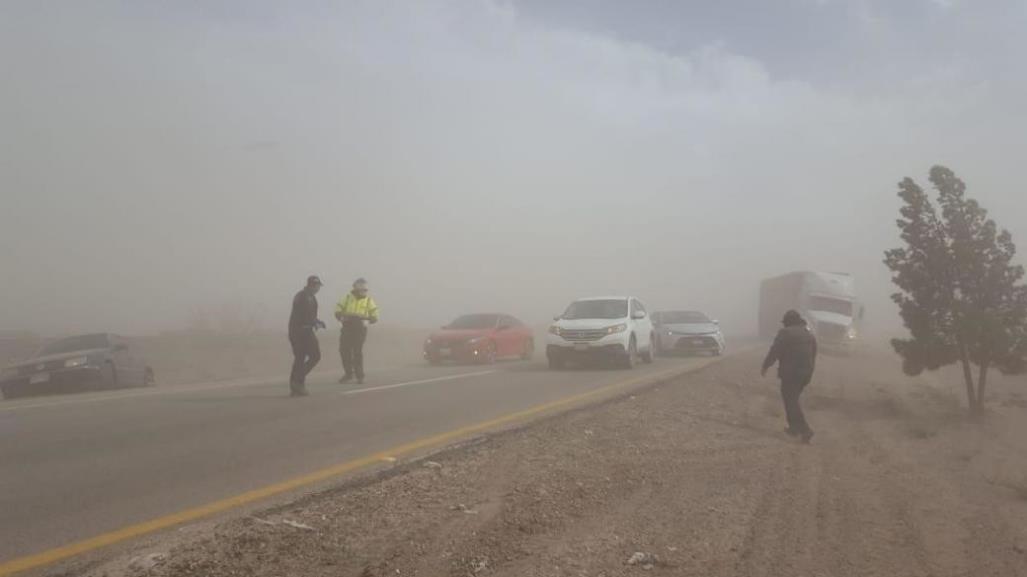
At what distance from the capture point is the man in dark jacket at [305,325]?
36.5ft

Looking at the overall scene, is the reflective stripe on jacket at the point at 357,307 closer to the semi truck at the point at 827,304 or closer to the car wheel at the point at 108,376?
the car wheel at the point at 108,376

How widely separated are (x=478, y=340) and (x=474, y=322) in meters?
1.70

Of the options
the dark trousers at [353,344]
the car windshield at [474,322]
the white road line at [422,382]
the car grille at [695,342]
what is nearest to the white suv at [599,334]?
the white road line at [422,382]

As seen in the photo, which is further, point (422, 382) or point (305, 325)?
point (422, 382)

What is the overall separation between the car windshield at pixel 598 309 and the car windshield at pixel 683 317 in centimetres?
706

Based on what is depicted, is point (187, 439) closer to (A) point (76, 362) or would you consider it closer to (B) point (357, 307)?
(B) point (357, 307)

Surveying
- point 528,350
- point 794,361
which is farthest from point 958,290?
point 528,350

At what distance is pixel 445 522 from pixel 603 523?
0.98 metres

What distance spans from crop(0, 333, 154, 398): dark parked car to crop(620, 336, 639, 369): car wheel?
10.8 m

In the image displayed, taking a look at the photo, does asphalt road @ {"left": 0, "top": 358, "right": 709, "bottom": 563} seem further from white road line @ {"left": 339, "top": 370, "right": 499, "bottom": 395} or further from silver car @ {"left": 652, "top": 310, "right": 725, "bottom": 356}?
silver car @ {"left": 652, "top": 310, "right": 725, "bottom": 356}

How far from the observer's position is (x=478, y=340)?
2070 cm

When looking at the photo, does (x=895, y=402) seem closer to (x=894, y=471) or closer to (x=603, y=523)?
(x=894, y=471)

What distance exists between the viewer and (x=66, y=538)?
14.5ft

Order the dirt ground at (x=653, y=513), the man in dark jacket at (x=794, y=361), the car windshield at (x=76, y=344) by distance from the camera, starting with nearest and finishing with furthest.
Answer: the dirt ground at (x=653, y=513) < the man in dark jacket at (x=794, y=361) < the car windshield at (x=76, y=344)
